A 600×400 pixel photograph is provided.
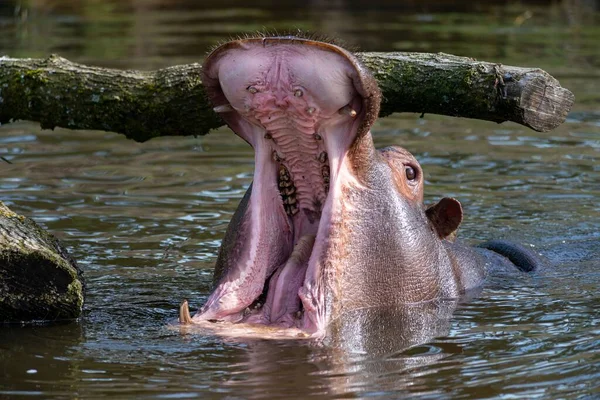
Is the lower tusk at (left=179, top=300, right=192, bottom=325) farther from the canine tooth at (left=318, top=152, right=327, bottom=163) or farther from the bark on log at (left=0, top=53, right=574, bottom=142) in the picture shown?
the bark on log at (left=0, top=53, right=574, bottom=142)

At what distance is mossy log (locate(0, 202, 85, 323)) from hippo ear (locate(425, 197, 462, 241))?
158cm

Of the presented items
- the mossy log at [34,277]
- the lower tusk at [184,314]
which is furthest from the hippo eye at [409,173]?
the mossy log at [34,277]

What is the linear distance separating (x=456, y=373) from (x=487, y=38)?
11.5 metres

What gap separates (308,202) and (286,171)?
0.57 ft

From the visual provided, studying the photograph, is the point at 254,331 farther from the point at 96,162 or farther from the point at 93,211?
the point at 96,162

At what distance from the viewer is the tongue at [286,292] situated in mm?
4594

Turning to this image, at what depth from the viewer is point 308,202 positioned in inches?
187

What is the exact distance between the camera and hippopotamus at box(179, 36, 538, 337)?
4.31 m

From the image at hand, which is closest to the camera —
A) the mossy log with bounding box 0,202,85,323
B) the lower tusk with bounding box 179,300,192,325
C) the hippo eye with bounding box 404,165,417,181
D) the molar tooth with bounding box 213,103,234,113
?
the lower tusk with bounding box 179,300,192,325

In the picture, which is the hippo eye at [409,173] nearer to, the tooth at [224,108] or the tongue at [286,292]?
the tongue at [286,292]

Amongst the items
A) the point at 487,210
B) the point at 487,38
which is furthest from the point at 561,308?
the point at 487,38

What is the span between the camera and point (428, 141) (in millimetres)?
9727

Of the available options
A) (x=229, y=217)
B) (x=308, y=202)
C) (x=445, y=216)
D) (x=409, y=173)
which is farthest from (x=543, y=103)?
(x=229, y=217)

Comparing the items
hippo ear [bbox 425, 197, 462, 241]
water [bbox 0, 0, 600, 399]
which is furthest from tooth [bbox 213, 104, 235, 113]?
hippo ear [bbox 425, 197, 462, 241]
